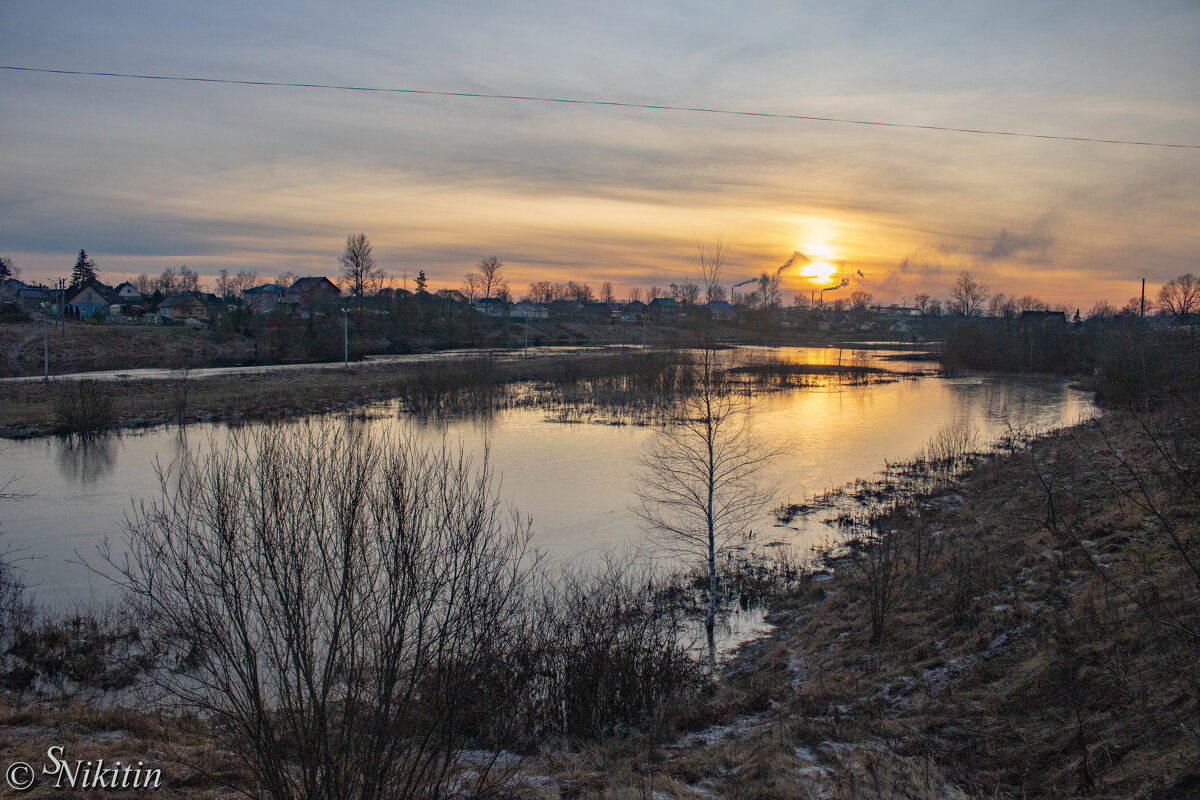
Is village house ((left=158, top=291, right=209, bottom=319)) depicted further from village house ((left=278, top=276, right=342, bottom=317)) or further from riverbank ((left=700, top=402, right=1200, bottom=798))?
riverbank ((left=700, top=402, right=1200, bottom=798))

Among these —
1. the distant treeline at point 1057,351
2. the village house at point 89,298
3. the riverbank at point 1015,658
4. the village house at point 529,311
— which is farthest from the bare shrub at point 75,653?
the village house at point 529,311

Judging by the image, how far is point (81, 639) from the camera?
9641 millimetres

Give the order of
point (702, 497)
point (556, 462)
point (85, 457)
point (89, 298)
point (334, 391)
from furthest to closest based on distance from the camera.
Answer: point (89, 298) → point (334, 391) → point (85, 457) → point (556, 462) → point (702, 497)

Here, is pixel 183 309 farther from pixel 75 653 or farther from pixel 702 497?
pixel 75 653

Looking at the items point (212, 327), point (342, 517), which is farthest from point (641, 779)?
point (212, 327)

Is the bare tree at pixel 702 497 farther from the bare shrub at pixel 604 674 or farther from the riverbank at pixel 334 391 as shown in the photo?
the riverbank at pixel 334 391

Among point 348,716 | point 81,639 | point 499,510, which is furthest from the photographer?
point 499,510

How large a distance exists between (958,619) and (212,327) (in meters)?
71.1

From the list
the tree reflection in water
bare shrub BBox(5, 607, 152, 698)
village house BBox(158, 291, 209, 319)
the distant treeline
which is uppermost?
village house BBox(158, 291, 209, 319)

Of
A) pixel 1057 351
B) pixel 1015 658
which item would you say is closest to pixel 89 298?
pixel 1057 351

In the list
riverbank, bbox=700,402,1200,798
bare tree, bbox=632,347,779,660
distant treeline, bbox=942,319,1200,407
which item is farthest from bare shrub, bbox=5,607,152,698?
distant treeline, bbox=942,319,1200,407

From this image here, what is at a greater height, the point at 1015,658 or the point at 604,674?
the point at 1015,658

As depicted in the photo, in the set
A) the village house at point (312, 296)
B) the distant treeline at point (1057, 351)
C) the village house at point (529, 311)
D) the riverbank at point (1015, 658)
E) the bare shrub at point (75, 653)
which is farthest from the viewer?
the village house at point (529, 311)

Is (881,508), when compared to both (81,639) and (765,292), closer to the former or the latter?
(81,639)
